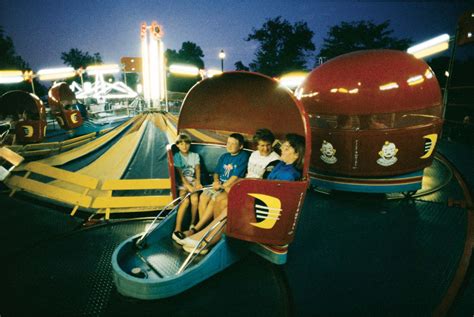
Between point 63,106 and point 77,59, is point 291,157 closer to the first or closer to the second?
point 63,106

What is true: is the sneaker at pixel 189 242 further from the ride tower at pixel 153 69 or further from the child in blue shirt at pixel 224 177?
the ride tower at pixel 153 69

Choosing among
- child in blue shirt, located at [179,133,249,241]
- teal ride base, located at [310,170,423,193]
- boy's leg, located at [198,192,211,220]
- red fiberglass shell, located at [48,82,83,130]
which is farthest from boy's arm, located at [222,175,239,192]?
red fiberglass shell, located at [48,82,83,130]

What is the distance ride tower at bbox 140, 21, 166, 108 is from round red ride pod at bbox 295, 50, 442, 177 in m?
3.64

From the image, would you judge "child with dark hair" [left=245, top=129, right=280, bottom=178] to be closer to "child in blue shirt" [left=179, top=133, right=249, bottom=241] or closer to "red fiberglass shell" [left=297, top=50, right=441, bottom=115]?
"child in blue shirt" [left=179, top=133, right=249, bottom=241]

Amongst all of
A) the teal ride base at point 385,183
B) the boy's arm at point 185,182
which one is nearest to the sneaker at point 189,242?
the boy's arm at point 185,182

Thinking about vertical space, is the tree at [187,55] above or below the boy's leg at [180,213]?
above

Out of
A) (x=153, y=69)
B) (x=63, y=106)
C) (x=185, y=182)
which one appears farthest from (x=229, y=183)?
(x=63, y=106)

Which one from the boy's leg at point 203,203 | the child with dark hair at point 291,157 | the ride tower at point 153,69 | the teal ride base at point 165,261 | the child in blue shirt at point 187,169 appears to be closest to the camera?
the teal ride base at point 165,261

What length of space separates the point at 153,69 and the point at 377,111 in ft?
16.2

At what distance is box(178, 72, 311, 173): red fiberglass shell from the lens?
3854mm

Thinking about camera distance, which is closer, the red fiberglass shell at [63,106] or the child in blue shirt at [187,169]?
the child in blue shirt at [187,169]

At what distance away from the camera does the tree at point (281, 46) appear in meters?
41.8

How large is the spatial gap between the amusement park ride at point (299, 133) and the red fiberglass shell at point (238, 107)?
15mm

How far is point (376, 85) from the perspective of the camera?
4.65 m
